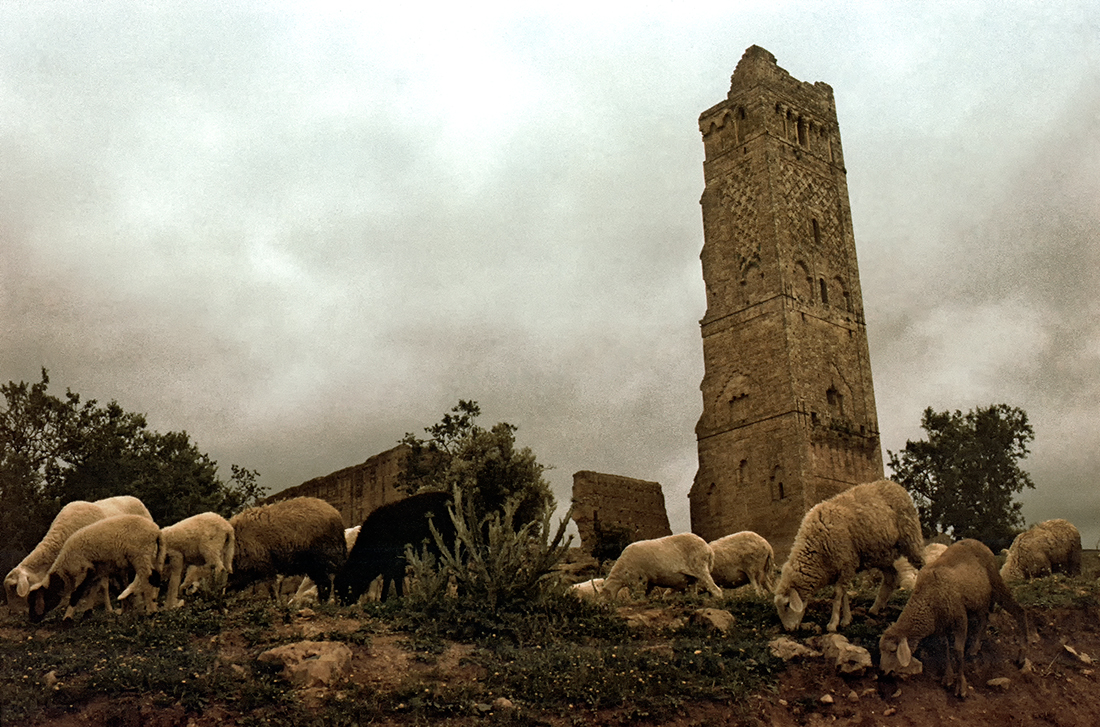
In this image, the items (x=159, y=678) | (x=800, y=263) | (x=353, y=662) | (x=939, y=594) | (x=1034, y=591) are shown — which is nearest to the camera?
(x=159, y=678)

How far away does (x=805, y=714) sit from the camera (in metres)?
9.90

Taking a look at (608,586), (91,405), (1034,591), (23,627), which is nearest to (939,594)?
(1034,591)

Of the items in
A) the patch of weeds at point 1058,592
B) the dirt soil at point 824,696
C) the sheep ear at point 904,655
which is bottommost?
the dirt soil at point 824,696

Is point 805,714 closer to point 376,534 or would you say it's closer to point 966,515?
point 376,534

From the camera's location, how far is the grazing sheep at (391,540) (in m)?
15.1

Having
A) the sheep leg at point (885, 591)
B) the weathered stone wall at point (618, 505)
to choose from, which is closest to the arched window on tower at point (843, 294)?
the weathered stone wall at point (618, 505)

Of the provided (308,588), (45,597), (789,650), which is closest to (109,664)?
(45,597)

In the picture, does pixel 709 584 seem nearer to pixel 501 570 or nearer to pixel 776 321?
pixel 501 570

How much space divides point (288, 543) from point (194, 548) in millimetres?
1245

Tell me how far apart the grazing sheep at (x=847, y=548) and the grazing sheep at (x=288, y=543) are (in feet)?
20.2

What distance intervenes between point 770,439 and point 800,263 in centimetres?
729

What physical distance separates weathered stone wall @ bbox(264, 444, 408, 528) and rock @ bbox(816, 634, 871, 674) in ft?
69.5

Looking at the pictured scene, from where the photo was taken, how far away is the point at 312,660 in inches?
388

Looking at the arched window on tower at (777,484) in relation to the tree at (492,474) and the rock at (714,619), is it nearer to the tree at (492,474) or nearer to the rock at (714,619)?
the tree at (492,474)
